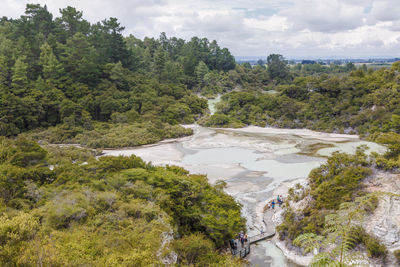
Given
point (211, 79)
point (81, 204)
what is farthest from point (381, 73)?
point (81, 204)

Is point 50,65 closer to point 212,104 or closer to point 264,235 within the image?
point 212,104

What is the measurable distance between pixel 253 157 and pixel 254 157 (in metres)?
0.10

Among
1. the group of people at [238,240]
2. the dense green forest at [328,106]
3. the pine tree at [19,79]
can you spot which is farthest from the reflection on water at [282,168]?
the pine tree at [19,79]

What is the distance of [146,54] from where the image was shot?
6531 centimetres

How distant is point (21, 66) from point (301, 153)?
3821cm

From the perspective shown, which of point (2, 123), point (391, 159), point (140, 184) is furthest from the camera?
point (2, 123)

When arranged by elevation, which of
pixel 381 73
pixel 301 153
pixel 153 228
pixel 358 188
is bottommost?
pixel 301 153

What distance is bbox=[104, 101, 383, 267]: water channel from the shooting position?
19.6 metres

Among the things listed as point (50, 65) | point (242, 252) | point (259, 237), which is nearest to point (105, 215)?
point (242, 252)

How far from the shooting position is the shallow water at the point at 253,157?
19734 millimetres

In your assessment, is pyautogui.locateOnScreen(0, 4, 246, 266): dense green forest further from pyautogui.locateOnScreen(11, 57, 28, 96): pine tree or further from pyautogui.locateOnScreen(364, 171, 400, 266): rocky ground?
→ pyautogui.locateOnScreen(364, 171, 400, 266): rocky ground

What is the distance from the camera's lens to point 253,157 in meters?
29.7

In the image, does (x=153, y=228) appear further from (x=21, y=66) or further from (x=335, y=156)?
(x=21, y=66)

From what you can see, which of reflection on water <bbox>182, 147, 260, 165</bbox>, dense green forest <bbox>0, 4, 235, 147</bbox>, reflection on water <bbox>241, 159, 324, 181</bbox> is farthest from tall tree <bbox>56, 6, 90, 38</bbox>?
reflection on water <bbox>241, 159, 324, 181</bbox>
